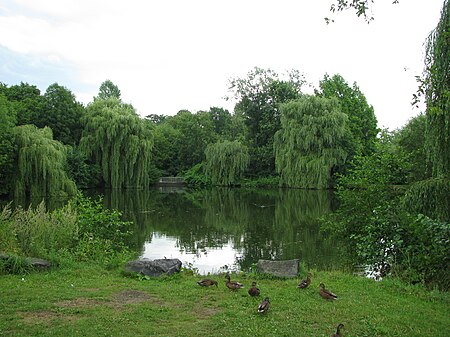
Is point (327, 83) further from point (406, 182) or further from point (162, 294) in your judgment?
point (162, 294)

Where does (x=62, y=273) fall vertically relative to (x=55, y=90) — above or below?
below

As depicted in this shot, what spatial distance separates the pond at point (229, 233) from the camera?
10.8m

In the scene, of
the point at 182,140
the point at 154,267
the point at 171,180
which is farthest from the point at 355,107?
the point at 154,267

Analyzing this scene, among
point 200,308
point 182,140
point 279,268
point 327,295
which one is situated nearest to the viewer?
point 200,308

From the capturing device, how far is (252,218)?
18141 millimetres

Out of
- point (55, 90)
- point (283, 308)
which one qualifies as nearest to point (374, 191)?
point (283, 308)

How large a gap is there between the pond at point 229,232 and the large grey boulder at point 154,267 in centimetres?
255

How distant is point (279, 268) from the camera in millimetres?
6801

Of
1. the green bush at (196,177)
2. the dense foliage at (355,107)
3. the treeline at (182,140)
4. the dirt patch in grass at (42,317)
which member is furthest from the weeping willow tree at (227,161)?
the dirt patch in grass at (42,317)

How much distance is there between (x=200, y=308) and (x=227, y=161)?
34.2 meters

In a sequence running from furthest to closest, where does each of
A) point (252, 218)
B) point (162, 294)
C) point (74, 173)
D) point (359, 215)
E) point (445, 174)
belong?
point (74, 173) < point (252, 218) < point (359, 215) < point (445, 174) < point (162, 294)

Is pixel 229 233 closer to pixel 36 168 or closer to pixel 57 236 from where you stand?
pixel 57 236

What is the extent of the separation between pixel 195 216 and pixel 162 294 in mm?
13516

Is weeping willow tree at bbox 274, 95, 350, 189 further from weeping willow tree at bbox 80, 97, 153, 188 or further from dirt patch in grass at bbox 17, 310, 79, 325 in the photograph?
dirt patch in grass at bbox 17, 310, 79, 325
